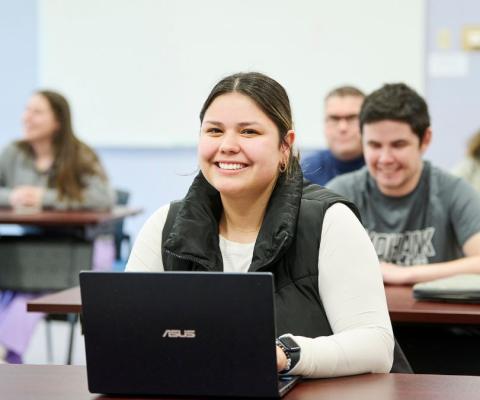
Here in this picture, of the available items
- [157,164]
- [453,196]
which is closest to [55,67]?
[157,164]

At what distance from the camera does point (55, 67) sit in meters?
6.00

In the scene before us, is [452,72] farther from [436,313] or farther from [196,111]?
[436,313]

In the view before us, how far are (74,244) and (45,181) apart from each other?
0.63 meters

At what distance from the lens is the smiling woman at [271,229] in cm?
179

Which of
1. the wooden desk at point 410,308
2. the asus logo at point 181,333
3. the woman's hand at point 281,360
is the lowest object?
the wooden desk at point 410,308

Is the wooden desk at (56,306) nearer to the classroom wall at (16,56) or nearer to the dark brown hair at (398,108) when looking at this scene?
the dark brown hair at (398,108)

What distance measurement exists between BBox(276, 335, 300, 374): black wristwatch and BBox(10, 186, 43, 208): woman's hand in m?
3.07

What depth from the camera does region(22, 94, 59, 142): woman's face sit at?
4.77m

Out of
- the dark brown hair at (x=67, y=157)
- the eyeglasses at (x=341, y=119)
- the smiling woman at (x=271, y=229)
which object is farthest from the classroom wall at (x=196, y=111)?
the smiling woman at (x=271, y=229)

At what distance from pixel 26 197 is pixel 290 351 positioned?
3.12 meters

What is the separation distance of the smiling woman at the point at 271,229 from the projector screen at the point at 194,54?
11.7 feet

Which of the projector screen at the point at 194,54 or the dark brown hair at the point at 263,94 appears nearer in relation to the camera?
the dark brown hair at the point at 263,94

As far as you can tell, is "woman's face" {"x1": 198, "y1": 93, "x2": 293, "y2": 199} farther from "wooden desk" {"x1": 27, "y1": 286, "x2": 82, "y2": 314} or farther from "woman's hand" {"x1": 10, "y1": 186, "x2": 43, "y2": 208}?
"woman's hand" {"x1": 10, "y1": 186, "x2": 43, "y2": 208}

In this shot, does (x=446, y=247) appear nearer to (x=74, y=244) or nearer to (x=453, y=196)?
(x=453, y=196)
